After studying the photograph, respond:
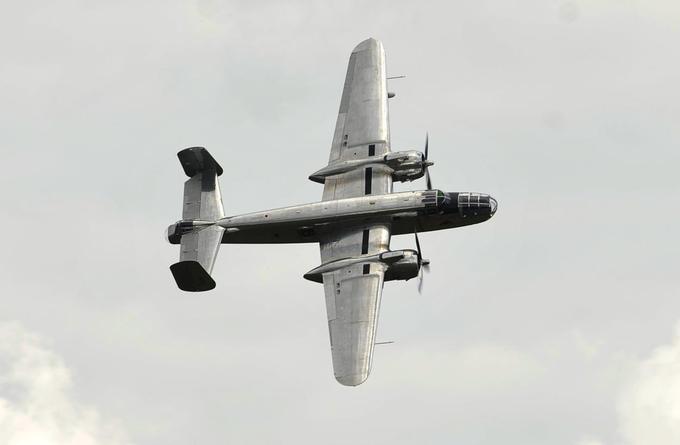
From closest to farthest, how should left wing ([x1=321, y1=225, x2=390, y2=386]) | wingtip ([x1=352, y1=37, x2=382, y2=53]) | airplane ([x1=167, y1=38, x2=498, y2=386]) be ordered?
left wing ([x1=321, y1=225, x2=390, y2=386]), airplane ([x1=167, y1=38, x2=498, y2=386]), wingtip ([x1=352, y1=37, x2=382, y2=53])

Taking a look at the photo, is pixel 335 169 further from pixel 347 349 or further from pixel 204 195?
pixel 347 349

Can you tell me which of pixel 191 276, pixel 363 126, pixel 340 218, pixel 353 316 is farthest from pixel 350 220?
pixel 191 276

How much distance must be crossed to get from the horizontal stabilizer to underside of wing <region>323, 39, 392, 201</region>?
7.40 meters

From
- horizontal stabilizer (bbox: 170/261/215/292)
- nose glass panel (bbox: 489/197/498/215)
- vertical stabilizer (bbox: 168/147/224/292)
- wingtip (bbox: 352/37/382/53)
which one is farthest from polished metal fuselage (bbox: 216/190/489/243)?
wingtip (bbox: 352/37/382/53)

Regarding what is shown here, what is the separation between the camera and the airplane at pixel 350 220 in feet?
206

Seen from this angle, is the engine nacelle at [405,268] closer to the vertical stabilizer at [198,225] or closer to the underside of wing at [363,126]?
the underside of wing at [363,126]

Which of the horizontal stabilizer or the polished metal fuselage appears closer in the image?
the horizontal stabilizer

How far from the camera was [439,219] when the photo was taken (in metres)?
66.6

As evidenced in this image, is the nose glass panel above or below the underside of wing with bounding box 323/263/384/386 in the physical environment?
above

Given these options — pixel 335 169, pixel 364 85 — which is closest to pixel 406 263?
pixel 335 169

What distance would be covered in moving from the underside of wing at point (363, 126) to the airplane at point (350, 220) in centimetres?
5

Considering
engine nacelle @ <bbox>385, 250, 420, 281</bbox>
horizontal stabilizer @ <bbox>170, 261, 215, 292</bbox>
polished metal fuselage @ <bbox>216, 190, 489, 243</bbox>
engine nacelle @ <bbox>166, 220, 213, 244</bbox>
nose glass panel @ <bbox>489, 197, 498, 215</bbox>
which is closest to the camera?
engine nacelle @ <bbox>385, 250, 420, 281</bbox>

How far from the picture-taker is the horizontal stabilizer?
64.2m

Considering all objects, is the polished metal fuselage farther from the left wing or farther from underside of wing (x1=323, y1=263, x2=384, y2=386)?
underside of wing (x1=323, y1=263, x2=384, y2=386)
